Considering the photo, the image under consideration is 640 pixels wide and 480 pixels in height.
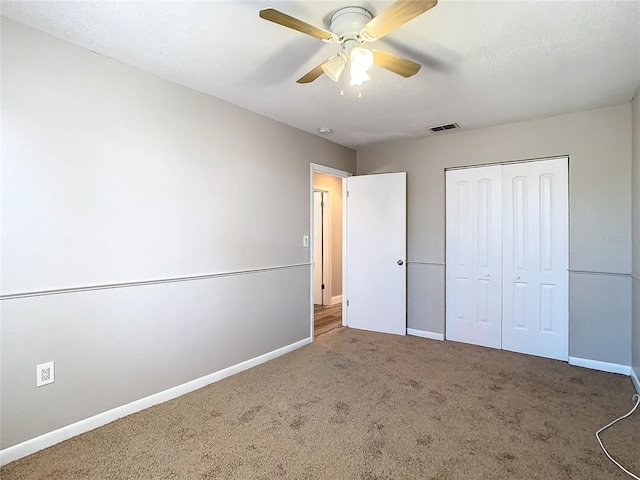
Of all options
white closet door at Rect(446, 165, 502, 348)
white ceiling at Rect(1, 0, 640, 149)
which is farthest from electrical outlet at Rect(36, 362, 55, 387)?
white closet door at Rect(446, 165, 502, 348)

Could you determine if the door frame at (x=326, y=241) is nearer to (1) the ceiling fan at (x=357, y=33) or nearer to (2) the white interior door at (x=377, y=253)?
(2) the white interior door at (x=377, y=253)

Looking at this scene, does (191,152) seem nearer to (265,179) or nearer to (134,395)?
(265,179)

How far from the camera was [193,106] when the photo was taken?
2.79 m

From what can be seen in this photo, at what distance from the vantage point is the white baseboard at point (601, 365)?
3107 millimetres

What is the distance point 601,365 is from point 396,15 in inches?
139

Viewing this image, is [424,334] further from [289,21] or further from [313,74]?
[289,21]

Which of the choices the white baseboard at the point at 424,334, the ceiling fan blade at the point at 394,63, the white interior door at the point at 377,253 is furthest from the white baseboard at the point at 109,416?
the ceiling fan blade at the point at 394,63

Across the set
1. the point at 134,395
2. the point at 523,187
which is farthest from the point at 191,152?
the point at 523,187

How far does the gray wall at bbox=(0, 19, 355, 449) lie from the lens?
6.43 ft

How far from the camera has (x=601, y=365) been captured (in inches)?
126

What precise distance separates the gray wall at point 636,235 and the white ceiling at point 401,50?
0.21m

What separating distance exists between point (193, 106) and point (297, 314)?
229 centimetres

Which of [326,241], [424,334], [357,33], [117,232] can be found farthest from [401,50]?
[326,241]

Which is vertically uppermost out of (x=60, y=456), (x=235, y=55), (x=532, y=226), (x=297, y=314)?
(x=235, y=55)
